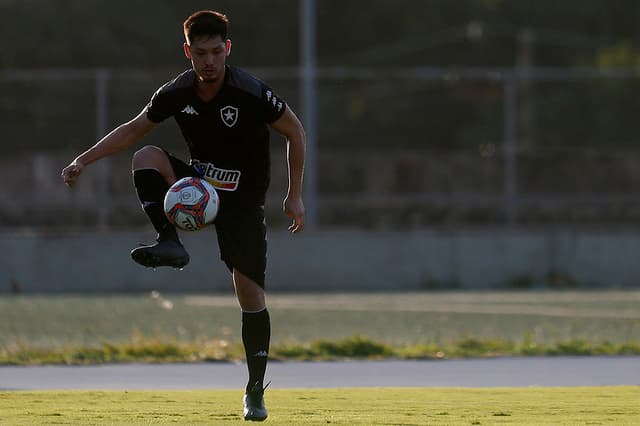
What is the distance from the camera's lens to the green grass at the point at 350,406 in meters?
7.86

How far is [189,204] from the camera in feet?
26.6

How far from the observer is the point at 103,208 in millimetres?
22375

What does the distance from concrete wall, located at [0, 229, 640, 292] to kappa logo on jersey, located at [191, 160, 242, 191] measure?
13.1 metres

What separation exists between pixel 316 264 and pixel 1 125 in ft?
18.1

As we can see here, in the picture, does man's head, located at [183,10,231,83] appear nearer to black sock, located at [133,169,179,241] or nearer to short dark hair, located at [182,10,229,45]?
short dark hair, located at [182,10,229,45]

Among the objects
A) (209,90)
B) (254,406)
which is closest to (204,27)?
(209,90)

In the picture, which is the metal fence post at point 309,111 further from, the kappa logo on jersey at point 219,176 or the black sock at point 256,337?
the kappa logo on jersey at point 219,176

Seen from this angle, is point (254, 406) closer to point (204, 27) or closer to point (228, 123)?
point (228, 123)

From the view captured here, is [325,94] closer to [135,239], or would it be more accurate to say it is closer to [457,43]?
[135,239]

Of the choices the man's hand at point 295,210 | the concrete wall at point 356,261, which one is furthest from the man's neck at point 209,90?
the concrete wall at point 356,261

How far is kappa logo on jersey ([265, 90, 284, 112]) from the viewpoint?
8219 millimetres

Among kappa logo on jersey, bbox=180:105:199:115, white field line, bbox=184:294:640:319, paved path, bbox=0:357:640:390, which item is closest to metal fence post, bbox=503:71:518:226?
white field line, bbox=184:294:640:319

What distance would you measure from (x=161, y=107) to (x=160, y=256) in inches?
31.4

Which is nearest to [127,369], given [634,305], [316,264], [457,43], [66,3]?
[634,305]
